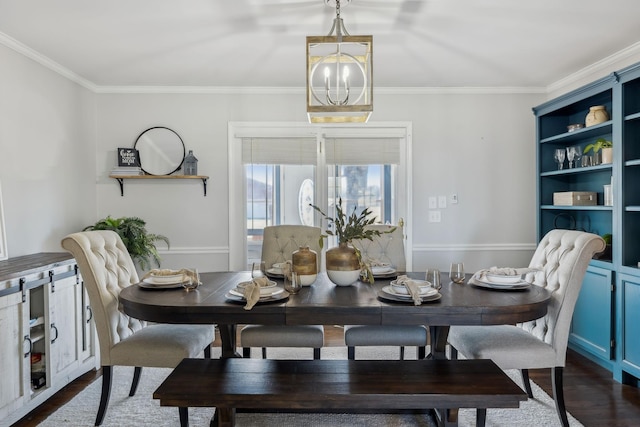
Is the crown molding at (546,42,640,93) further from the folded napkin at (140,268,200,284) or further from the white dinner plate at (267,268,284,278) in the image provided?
the folded napkin at (140,268,200,284)

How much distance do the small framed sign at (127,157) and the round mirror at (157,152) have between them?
0.30 feet

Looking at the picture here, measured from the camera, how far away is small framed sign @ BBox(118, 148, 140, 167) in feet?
12.8

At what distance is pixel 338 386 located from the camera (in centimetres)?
173

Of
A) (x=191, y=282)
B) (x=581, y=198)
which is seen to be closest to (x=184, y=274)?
(x=191, y=282)

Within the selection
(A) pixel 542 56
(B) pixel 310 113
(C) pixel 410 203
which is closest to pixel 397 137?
(C) pixel 410 203

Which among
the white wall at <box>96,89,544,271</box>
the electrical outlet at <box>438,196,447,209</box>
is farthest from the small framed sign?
the electrical outlet at <box>438,196,447,209</box>

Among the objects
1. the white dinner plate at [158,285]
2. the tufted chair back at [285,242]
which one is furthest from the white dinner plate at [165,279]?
the tufted chair back at [285,242]

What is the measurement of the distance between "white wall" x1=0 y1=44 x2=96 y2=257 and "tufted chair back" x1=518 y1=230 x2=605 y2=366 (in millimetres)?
3439

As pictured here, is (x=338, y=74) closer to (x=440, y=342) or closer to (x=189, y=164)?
(x=440, y=342)

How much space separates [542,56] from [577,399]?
8.20 feet

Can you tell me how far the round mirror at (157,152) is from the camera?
158 inches

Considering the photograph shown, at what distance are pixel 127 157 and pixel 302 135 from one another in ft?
5.50

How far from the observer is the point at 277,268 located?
259 centimetres

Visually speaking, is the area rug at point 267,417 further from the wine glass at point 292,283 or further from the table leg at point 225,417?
the wine glass at point 292,283
